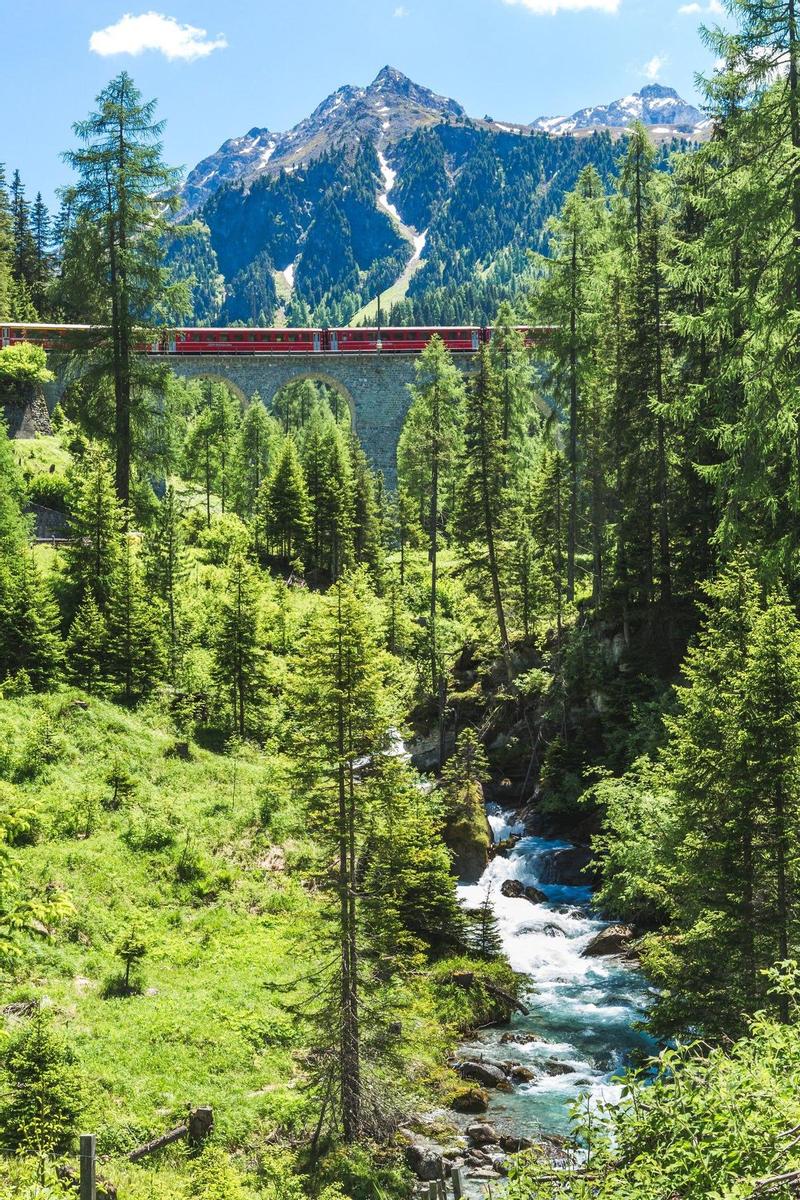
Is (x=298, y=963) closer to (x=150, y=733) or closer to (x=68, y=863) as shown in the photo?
(x=68, y=863)

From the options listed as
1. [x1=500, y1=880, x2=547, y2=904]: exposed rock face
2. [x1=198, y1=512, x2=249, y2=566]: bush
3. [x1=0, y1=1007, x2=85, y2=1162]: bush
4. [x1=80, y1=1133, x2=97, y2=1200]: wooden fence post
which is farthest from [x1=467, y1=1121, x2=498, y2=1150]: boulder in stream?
[x1=198, y1=512, x2=249, y2=566]: bush

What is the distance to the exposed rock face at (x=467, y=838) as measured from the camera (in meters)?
25.3

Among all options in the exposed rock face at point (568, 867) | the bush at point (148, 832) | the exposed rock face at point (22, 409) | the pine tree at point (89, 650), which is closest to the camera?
the bush at point (148, 832)

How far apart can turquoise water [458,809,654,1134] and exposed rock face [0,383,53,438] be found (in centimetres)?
3785

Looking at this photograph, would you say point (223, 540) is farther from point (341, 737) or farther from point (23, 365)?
point (341, 737)

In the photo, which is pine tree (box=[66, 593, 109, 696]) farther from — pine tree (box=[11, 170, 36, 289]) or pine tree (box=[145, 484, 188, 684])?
pine tree (box=[11, 170, 36, 289])

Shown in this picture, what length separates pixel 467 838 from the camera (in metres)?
25.7

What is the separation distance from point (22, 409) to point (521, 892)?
39904 mm

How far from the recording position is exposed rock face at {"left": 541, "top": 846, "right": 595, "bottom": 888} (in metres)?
24.8

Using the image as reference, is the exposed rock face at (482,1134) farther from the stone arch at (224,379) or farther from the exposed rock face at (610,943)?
the stone arch at (224,379)

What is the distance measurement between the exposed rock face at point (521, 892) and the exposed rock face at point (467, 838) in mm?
1117

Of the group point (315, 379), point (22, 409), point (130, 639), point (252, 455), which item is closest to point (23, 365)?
point (22, 409)

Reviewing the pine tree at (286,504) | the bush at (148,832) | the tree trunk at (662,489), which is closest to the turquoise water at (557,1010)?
the bush at (148,832)

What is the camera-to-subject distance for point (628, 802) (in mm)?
20172
